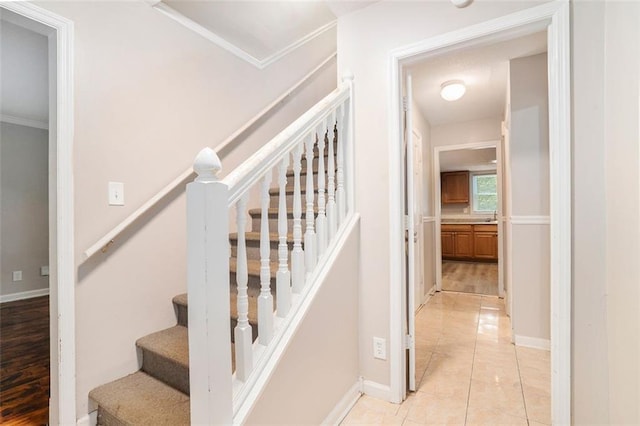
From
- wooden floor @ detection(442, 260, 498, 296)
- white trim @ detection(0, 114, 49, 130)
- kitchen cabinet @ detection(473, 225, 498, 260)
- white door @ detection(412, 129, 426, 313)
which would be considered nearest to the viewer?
white door @ detection(412, 129, 426, 313)

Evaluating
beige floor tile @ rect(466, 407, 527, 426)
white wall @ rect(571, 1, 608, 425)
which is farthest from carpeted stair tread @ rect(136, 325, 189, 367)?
white wall @ rect(571, 1, 608, 425)

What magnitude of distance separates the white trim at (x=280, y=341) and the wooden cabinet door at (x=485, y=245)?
5985 mm

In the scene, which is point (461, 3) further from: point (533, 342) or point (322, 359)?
point (533, 342)

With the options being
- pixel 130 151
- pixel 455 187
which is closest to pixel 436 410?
pixel 130 151

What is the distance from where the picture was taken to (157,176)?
6.12 feet

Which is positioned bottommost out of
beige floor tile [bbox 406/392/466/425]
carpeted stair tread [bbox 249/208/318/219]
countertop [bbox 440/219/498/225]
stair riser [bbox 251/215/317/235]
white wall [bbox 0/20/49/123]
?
beige floor tile [bbox 406/392/466/425]

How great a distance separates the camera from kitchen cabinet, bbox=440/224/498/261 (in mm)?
6539

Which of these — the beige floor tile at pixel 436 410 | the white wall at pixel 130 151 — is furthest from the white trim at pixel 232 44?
the beige floor tile at pixel 436 410

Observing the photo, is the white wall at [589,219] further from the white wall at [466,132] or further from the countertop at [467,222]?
the countertop at [467,222]

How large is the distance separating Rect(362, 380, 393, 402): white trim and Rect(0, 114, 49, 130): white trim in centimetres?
528

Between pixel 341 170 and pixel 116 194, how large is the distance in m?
1.27

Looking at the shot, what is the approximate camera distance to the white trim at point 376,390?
5.88 ft

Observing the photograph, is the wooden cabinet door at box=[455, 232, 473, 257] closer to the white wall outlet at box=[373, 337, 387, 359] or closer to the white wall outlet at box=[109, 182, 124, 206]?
the white wall outlet at box=[373, 337, 387, 359]

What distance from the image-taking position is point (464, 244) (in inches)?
269
